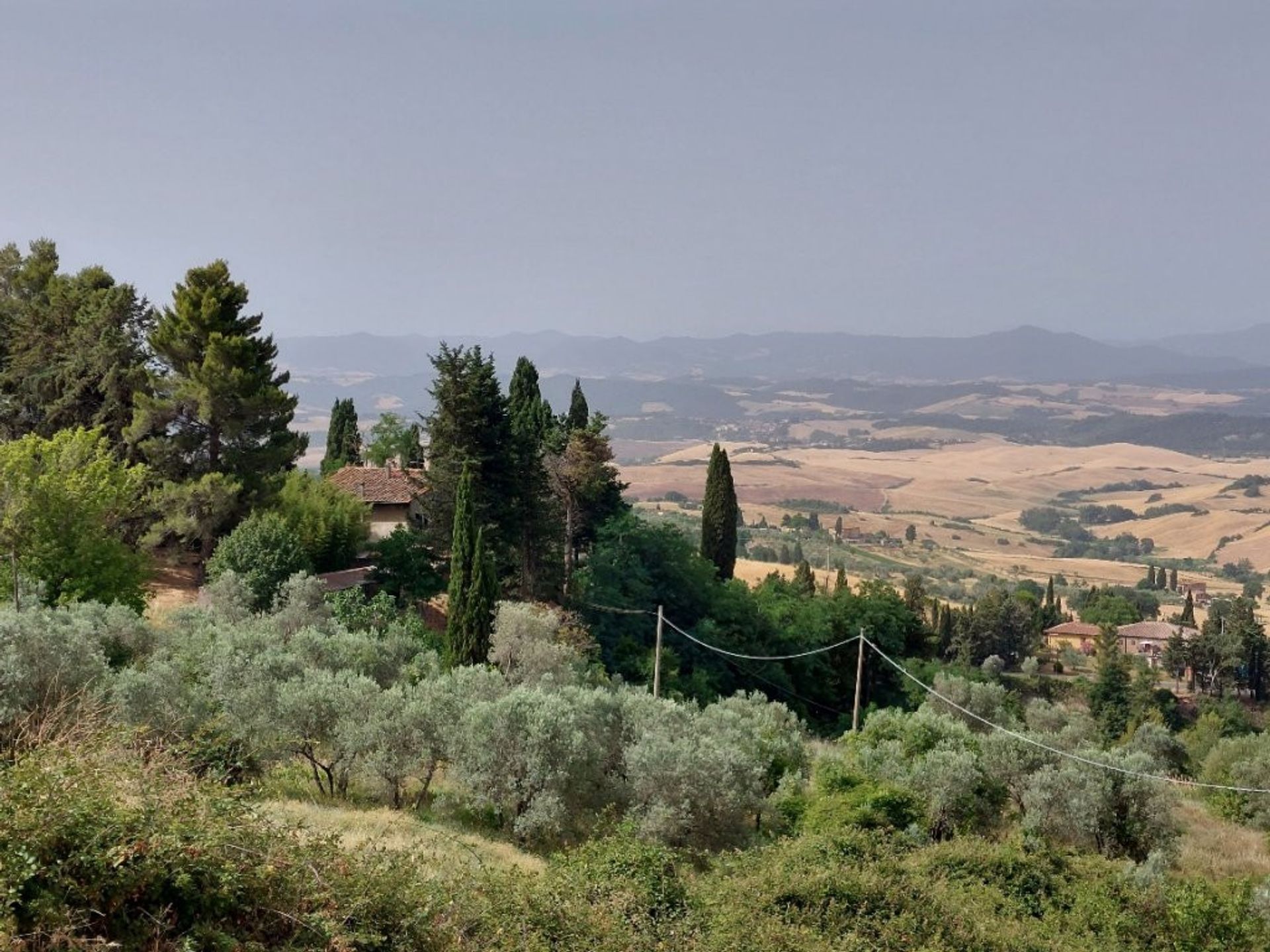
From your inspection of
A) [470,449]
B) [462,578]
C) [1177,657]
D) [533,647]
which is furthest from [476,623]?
[1177,657]

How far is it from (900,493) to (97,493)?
150m

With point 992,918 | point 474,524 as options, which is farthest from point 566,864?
point 474,524

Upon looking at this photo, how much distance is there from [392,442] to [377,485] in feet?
34.9

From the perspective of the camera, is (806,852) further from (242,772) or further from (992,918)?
(242,772)

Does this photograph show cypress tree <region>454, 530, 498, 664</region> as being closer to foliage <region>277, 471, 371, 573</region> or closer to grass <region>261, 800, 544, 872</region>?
foliage <region>277, 471, 371, 573</region>

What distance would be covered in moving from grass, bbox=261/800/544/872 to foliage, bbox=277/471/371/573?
1350 cm

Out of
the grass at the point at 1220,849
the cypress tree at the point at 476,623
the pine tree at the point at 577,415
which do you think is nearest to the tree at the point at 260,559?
the cypress tree at the point at 476,623

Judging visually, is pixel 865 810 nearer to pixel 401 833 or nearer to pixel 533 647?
pixel 401 833

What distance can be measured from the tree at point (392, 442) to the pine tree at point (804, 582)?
16.7m

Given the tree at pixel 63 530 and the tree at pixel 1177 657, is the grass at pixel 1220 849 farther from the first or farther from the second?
the tree at pixel 1177 657

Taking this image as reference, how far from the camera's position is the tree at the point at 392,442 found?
42.6 meters

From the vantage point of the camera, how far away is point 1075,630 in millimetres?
68500

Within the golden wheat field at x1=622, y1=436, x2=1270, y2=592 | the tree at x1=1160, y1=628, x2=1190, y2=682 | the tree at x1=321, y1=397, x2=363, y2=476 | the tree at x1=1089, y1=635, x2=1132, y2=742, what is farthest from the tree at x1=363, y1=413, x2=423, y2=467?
the tree at x1=1160, y1=628, x2=1190, y2=682

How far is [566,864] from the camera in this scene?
1055 cm
